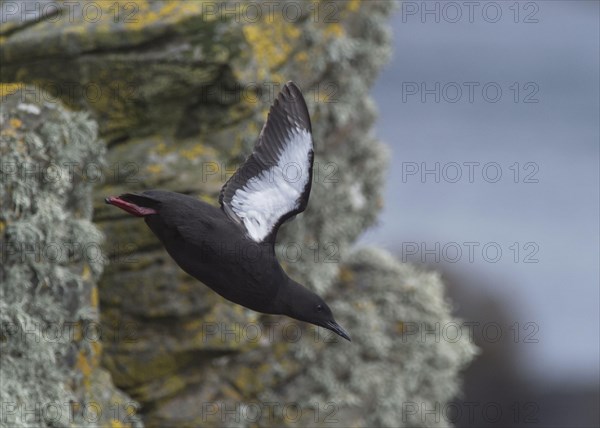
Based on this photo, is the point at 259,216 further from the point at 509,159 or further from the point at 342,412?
the point at 509,159

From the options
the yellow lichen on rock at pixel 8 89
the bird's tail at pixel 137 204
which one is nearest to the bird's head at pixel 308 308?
the bird's tail at pixel 137 204

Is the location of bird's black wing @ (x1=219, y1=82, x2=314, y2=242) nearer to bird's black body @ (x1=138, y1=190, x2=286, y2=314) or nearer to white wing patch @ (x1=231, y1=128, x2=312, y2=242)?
white wing patch @ (x1=231, y1=128, x2=312, y2=242)

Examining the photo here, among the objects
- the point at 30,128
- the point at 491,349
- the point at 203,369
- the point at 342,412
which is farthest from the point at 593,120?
the point at 30,128

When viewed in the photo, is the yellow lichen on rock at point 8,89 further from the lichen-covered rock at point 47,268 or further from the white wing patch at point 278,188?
the white wing patch at point 278,188

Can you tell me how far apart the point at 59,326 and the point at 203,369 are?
4.23ft

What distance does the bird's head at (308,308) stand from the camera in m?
3.73

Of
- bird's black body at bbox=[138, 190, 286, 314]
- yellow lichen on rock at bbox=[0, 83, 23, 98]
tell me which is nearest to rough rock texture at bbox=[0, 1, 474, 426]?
yellow lichen on rock at bbox=[0, 83, 23, 98]

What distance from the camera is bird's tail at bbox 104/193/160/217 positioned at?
11.2 ft

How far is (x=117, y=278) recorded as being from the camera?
18.4 feet

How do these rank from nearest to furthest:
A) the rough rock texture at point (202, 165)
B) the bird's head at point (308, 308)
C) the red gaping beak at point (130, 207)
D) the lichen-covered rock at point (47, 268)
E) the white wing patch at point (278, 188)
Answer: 1. the red gaping beak at point (130, 207)
2. the bird's head at point (308, 308)
3. the white wing patch at point (278, 188)
4. the lichen-covered rock at point (47, 268)
5. the rough rock texture at point (202, 165)

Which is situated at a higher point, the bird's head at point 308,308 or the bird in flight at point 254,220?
the bird in flight at point 254,220

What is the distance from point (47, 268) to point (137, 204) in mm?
1331

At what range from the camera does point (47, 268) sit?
4680 mm

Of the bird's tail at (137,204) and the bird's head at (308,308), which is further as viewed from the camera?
the bird's head at (308,308)
